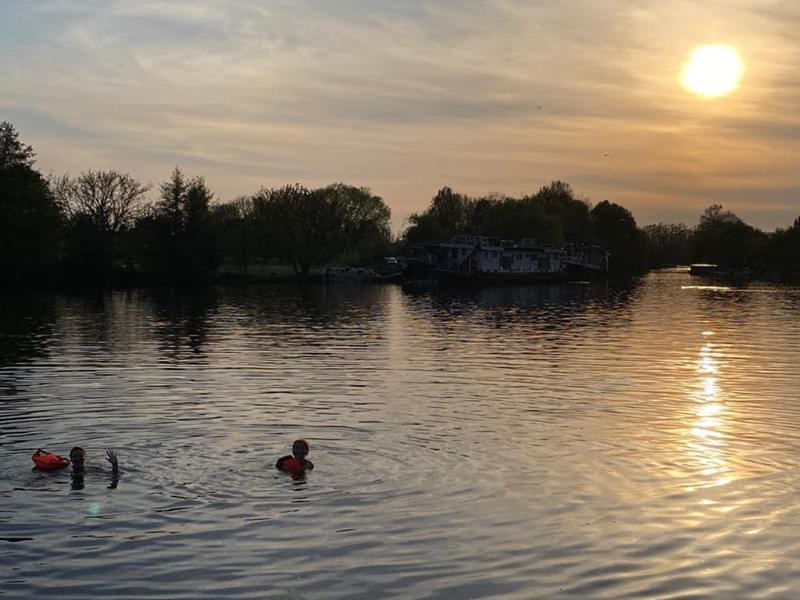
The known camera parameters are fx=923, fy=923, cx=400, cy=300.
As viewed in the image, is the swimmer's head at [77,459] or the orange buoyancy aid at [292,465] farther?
the orange buoyancy aid at [292,465]

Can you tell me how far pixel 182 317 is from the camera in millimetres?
71375

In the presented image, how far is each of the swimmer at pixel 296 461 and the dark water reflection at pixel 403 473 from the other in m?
0.44

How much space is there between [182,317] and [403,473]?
52494 millimetres

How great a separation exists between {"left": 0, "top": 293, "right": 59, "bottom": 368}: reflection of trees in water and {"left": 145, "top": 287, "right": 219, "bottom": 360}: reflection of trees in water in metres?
6.39

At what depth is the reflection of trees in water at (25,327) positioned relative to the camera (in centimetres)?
4500

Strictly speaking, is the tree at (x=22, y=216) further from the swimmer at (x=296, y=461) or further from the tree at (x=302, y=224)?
the swimmer at (x=296, y=461)

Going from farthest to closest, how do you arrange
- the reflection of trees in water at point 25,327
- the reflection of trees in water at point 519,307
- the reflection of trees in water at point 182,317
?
the reflection of trees in water at point 519,307
the reflection of trees in water at point 182,317
the reflection of trees in water at point 25,327

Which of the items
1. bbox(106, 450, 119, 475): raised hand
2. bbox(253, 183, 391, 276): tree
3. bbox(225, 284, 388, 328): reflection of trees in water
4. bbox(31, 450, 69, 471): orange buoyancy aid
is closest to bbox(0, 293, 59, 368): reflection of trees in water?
bbox(31, 450, 69, 471): orange buoyancy aid

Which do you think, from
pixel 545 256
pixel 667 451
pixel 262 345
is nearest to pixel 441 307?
pixel 262 345

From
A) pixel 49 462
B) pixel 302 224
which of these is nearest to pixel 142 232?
pixel 302 224

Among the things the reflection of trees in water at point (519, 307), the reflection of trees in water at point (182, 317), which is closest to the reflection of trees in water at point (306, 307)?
the reflection of trees in water at point (182, 317)

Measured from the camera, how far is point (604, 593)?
14.5 meters

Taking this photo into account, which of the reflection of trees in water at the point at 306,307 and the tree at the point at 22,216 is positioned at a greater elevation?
the tree at the point at 22,216

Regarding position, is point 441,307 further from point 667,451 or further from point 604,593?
point 604,593
